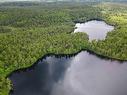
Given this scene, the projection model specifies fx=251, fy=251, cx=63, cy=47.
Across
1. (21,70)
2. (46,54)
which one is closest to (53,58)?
(46,54)

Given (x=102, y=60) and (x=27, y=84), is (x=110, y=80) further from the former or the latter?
(x=27, y=84)

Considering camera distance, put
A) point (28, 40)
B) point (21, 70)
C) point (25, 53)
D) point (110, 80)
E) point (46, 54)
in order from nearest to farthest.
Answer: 1. point (110, 80)
2. point (21, 70)
3. point (25, 53)
4. point (46, 54)
5. point (28, 40)

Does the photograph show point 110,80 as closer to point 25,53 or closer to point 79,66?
point 79,66

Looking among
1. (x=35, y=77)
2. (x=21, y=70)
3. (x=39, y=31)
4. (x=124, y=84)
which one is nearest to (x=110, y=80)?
(x=124, y=84)

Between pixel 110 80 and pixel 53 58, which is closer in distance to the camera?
pixel 110 80

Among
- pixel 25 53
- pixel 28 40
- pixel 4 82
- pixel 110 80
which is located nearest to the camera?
pixel 4 82

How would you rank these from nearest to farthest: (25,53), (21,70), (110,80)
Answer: (110,80), (21,70), (25,53)
